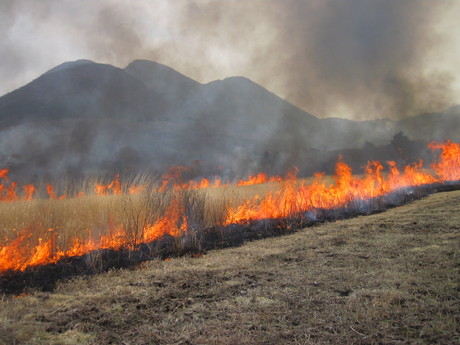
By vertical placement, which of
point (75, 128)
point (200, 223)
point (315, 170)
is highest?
point (75, 128)

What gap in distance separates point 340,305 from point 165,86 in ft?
470

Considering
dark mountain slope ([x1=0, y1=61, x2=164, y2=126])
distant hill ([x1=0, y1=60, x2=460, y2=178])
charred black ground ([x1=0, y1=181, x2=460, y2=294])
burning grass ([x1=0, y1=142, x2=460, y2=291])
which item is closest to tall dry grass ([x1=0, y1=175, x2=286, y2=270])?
burning grass ([x1=0, y1=142, x2=460, y2=291])

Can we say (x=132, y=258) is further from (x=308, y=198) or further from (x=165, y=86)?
(x=165, y=86)

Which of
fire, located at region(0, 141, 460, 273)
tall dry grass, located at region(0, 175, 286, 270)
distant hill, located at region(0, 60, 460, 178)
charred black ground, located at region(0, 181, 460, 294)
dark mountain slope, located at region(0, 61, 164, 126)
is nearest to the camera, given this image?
charred black ground, located at region(0, 181, 460, 294)

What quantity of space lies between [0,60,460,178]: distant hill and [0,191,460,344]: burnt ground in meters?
35.4

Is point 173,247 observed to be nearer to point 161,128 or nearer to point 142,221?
point 142,221

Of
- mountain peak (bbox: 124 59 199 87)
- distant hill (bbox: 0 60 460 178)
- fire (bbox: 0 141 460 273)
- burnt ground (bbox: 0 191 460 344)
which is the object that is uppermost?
mountain peak (bbox: 124 59 199 87)

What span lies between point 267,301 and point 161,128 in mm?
67207

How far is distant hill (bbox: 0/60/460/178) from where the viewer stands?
46.8 metres

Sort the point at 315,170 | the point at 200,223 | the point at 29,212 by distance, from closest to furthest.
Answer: the point at 29,212
the point at 200,223
the point at 315,170

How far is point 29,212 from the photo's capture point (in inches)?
308

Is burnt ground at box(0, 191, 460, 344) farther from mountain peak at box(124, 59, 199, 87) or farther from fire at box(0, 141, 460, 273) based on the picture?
mountain peak at box(124, 59, 199, 87)

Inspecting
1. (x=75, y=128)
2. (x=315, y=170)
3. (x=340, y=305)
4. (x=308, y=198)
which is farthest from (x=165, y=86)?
(x=340, y=305)

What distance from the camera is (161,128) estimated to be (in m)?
69.1
